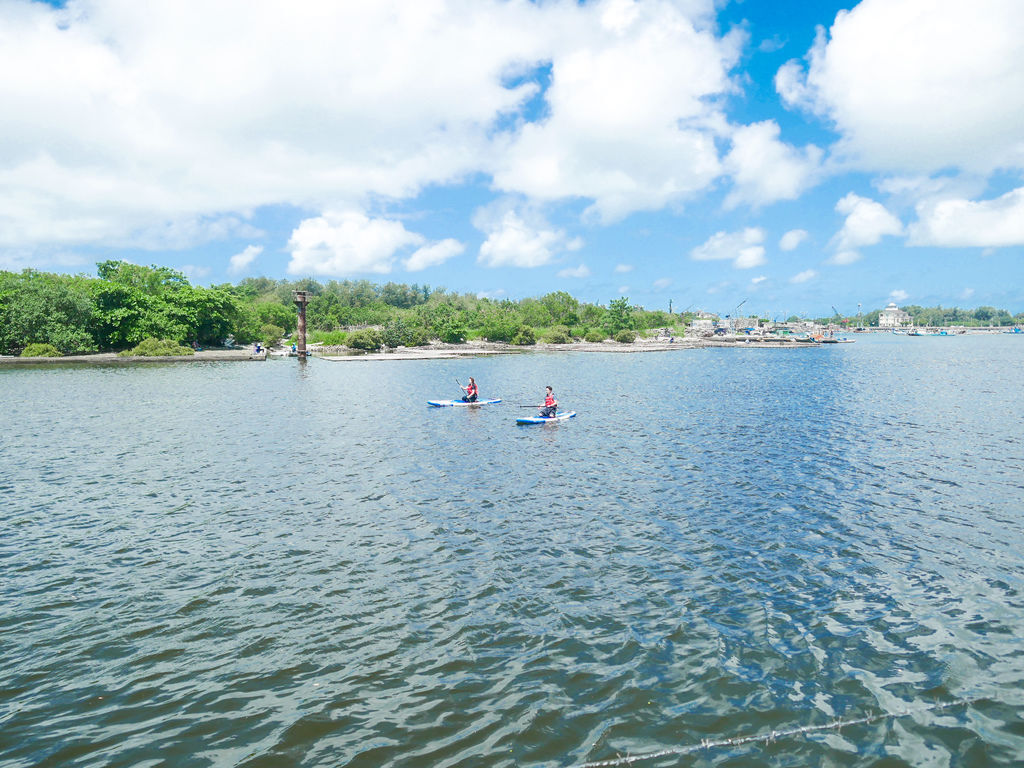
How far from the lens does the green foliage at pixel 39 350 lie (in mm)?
103875

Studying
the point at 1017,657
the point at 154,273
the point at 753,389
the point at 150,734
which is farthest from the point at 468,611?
the point at 154,273

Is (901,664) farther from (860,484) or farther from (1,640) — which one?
(1,640)

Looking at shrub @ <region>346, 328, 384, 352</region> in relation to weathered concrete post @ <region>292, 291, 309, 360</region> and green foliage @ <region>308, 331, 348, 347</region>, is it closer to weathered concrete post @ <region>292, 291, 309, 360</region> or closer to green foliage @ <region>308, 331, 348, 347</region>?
green foliage @ <region>308, 331, 348, 347</region>

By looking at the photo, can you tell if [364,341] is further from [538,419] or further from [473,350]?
[538,419]

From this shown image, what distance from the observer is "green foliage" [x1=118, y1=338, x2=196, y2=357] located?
11294 cm

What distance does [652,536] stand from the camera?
19.2 meters

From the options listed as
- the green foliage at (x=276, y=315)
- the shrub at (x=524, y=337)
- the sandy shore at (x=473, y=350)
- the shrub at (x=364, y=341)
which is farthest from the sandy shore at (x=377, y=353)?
the green foliage at (x=276, y=315)

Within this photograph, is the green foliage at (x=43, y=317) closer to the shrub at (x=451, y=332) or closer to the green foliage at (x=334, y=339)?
the green foliage at (x=334, y=339)

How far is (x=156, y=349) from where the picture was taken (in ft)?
374

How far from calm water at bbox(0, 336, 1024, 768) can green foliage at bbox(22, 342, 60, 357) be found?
90664 mm

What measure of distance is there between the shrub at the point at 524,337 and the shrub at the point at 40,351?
115 m

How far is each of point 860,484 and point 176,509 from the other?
27.6 metres

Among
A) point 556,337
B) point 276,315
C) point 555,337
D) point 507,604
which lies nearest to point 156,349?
point 276,315

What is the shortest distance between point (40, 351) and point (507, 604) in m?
122
